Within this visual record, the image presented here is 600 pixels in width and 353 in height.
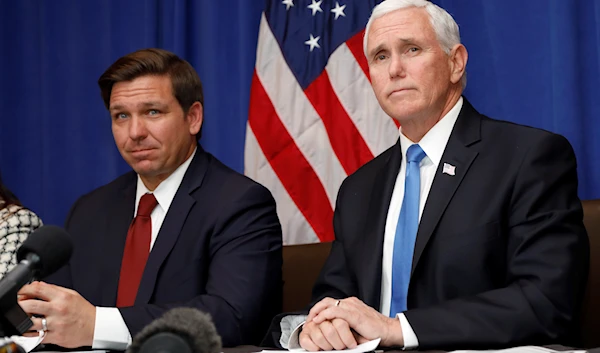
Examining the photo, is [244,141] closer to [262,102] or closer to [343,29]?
[262,102]

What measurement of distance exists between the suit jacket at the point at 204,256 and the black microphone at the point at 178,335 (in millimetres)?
1466

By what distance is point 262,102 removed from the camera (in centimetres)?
399

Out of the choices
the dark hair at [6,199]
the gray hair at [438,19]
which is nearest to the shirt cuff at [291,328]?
the gray hair at [438,19]

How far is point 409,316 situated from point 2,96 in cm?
328

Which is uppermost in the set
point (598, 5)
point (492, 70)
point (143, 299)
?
point (598, 5)

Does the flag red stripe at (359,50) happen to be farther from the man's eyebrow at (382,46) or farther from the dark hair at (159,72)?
the man's eyebrow at (382,46)

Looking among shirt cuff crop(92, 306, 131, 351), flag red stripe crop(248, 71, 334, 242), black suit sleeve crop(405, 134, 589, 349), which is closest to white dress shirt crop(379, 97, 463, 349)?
black suit sleeve crop(405, 134, 589, 349)

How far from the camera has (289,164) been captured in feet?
12.8

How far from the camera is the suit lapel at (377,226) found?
2.63 m

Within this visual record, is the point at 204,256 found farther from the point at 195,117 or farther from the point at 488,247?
the point at 488,247

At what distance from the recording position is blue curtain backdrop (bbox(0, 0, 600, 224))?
3.29 metres

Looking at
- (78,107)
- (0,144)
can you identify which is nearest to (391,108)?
(78,107)

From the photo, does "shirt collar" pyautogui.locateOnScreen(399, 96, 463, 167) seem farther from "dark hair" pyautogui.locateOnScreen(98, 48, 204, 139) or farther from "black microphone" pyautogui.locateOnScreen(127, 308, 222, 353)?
"black microphone" pyautogui.locateOnScreen(127, 308, 222, 353)

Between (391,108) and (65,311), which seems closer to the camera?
(65,311)
